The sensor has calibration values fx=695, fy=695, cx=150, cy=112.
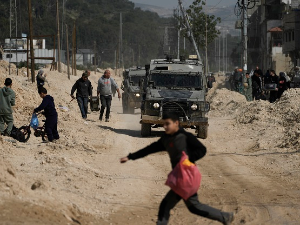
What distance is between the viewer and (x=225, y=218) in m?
8.21

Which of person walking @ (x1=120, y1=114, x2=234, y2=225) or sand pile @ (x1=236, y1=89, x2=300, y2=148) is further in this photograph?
sand pile @ (x1=236, y1=89, x2=300, y2=148)

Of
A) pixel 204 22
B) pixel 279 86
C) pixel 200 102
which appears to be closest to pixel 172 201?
pixel 200 102

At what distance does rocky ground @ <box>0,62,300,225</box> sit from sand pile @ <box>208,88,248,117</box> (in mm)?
7257

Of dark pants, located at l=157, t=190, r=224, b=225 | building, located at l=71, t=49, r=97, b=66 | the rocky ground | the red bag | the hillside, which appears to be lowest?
the rocky ground

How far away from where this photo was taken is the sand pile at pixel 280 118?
18045 millimetres

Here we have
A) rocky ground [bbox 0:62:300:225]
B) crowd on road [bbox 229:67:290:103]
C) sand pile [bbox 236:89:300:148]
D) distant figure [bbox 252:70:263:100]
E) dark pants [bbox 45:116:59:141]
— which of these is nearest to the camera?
rocky ground [bbox 0:62:300:225]

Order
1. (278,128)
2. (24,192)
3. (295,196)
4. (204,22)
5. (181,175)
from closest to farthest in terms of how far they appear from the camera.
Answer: (181,175) < (24,192) < (295,196) < (278,128) < (204,22)

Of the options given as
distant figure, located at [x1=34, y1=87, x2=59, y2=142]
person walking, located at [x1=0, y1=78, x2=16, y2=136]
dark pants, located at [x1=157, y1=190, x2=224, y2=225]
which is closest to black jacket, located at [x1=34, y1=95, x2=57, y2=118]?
distant figure, located at [x1=34, y1=87, x2=59, y2=142]

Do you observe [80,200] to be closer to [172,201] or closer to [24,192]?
[24,192]

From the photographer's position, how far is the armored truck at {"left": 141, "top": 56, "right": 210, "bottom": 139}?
62.2 feet

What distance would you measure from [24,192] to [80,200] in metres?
1.10

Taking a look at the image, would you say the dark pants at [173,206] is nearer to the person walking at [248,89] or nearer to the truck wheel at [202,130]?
the truck wheel at [202,130]

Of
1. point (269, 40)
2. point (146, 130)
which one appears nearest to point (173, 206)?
point (146, 130)

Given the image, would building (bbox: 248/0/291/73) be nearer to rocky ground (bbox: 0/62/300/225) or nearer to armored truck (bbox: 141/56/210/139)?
armored truck (bbox: 141/56/210/139)
